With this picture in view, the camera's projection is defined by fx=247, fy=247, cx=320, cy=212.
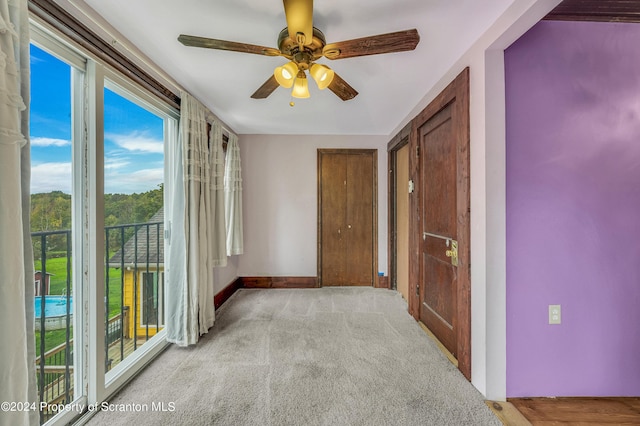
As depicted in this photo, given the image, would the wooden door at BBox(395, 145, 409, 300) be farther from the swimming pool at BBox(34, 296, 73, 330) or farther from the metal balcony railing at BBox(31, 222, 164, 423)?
the swimming pool at BBox(34, 296, 73, 330)

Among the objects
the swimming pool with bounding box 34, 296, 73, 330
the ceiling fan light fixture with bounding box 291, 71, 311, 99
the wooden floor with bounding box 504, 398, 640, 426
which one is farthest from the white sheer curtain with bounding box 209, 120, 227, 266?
the wooden floor with bounding box 504, 398, 640, 426

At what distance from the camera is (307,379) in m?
1.70

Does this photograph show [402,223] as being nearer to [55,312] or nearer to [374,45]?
[374,45]

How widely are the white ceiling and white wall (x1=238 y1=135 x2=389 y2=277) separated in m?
1.00

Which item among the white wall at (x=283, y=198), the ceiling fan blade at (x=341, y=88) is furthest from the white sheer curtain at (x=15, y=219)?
the white wall at (x=283, y=198)

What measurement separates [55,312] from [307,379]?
1.59 meters

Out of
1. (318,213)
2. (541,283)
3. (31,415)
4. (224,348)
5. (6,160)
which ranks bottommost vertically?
(224,348)

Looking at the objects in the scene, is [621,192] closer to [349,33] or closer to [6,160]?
[349,33]

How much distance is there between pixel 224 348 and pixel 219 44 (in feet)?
7.17

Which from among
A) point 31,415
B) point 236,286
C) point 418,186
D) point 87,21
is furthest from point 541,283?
point 236,286

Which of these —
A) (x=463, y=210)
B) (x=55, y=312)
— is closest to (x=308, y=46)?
(x=463, y=210)

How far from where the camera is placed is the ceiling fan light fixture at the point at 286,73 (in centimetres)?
138

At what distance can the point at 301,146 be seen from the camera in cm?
377

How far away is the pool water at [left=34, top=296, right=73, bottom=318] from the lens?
139 centimetres
